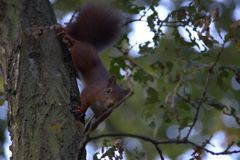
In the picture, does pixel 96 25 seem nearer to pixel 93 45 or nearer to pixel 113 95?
pixel 93 45

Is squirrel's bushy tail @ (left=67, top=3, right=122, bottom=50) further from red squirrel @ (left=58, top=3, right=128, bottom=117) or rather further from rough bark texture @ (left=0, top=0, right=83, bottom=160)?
rough bark texture @ (left=0, top=0, right=83, bottom=160)

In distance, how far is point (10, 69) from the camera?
2430mm

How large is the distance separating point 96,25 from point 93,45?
116mm

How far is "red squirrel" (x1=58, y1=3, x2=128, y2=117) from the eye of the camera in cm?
273

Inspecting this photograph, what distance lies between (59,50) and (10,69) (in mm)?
243

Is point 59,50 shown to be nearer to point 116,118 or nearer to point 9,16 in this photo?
point 9,16

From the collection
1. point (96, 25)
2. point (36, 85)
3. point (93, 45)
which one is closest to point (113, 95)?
point (93, 45)

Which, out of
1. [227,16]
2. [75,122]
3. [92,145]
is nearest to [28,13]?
[75,122]

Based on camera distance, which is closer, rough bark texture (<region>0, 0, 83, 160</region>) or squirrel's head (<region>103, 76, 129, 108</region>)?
rough bark texture (<region>0, 0, 83, 160</region>)

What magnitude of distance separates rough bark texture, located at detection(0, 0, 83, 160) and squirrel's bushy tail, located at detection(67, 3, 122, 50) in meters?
0.26

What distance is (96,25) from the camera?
9.90 feet

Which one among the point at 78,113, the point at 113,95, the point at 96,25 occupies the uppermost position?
the point at 96,25

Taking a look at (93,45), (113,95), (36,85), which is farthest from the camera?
(93,45)

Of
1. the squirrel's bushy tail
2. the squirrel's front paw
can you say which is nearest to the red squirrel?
the squirrel's bushy tail
